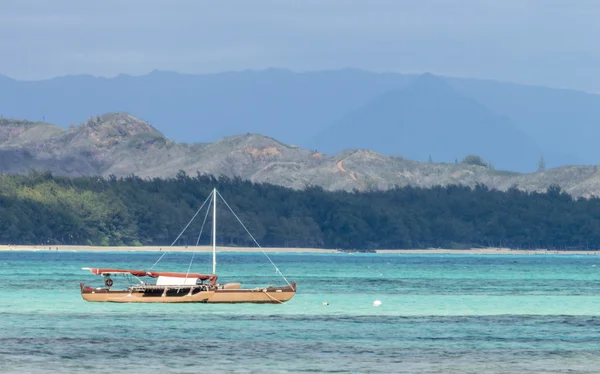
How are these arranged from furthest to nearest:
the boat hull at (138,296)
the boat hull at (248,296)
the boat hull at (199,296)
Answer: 1. the boat hull at (138,296)
2. the boat hull at (199,296)
3. the boat hull at (248,296)

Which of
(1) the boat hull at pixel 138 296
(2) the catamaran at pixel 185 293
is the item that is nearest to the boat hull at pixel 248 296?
(2) the catamaran at pixel 185 293

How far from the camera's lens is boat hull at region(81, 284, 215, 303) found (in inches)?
4205

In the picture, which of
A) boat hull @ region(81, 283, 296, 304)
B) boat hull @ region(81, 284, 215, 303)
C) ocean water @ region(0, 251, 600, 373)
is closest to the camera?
ocean water @ region(0, 251, 600, 373)

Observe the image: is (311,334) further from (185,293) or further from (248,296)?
(185,293)

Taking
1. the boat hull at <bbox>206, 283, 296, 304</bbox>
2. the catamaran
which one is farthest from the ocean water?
the catamaran

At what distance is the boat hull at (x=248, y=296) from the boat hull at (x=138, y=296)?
71 cm

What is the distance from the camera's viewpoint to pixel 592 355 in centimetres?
7119

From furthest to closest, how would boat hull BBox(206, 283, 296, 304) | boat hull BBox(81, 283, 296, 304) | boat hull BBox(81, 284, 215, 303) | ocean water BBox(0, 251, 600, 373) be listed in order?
boat hull BBox(81, 284, 215, 303) → boat hull BBox(81, 283, 296, 304) → boat hull BBox(206, 283, 296, 304) → ocean water BBox(0, 251, 600, 373)

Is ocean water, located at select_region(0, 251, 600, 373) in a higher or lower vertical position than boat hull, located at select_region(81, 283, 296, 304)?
lower

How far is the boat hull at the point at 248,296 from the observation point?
106188 mm

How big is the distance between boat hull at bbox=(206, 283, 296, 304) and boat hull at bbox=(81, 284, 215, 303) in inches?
28.1

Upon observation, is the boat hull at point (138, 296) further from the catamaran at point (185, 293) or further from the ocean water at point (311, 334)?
the ocean water at point (311, 334)

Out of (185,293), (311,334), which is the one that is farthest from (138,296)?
(311,334)

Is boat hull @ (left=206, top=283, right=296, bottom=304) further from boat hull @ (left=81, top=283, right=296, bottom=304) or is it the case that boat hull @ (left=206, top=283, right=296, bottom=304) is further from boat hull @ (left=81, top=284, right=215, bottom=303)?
boat hull @ (left=81, top=284, right=215, bottom=303)
